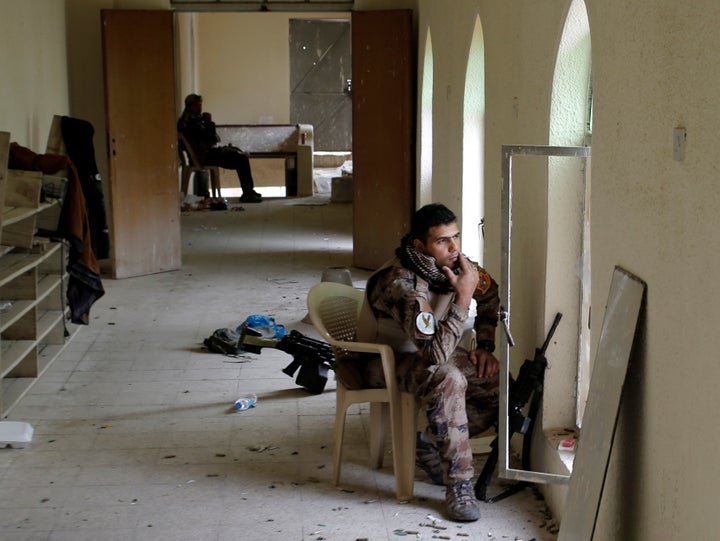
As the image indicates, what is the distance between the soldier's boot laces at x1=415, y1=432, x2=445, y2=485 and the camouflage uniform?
0.21 m

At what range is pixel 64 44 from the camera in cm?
998

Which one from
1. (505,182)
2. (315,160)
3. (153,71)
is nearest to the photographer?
(505,182)

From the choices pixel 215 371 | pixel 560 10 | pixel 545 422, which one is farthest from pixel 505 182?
pixel 215 371

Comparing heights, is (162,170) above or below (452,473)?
above

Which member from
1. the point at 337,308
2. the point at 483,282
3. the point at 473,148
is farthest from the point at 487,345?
the point at 473,148

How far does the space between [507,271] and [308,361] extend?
2.62m

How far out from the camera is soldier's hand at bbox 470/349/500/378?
186 inches

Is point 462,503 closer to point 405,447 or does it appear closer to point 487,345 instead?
point 405,447

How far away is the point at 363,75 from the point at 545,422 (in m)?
6.21

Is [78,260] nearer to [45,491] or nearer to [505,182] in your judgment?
[45,491]

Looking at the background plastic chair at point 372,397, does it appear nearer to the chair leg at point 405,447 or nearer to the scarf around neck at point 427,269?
the chair leg at point 405,447

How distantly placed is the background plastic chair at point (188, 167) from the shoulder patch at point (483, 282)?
10.5 m

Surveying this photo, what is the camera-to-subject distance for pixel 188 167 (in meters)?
15.1

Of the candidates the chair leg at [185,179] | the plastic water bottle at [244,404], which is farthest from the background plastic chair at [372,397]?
the chair leg at [185,179]
